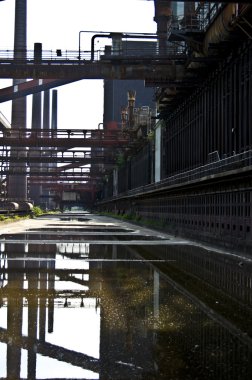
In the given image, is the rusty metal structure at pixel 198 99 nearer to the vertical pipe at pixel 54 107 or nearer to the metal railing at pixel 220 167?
the metal railing at pixel 220 167

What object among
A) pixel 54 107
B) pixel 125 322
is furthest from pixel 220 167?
pixel 54 107

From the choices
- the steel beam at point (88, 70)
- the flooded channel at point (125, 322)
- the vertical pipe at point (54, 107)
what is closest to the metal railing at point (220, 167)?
the steel beam at point (88, 70)

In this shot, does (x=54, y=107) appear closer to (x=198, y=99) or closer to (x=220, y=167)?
(x=198, y=99)

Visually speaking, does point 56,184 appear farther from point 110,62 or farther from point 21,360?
point 21,360

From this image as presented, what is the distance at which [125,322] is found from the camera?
780cm

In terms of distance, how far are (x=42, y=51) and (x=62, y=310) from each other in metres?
25.6

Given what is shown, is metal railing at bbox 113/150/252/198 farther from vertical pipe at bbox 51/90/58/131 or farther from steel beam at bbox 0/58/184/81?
vertical pipe at bbox 51/90/58/131

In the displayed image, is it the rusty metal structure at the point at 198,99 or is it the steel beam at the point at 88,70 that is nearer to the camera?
the rusty metal structure at the point at 198,99

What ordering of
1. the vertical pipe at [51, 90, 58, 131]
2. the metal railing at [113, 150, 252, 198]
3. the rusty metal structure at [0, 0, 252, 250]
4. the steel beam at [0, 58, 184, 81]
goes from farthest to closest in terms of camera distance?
the vertical pipe at [51, 90, 58, 131], the steel beam at [0, 58, 184, 81], the rusty metal structure at [0, 0, 252, 250], the metal railing at [113, 150, 252, 198]

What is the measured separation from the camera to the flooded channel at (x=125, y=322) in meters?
5.55

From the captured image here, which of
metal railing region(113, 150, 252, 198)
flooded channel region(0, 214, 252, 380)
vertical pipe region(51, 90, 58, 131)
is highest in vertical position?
vertical pipe region(51, 90, 58, 131)

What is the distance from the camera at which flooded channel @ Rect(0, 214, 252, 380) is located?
18.2ft

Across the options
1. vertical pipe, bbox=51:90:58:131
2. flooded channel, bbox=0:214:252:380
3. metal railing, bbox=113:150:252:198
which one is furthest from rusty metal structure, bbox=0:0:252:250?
vertical pipe, bbox=51:90:58:131

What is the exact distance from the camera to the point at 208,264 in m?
16.6
